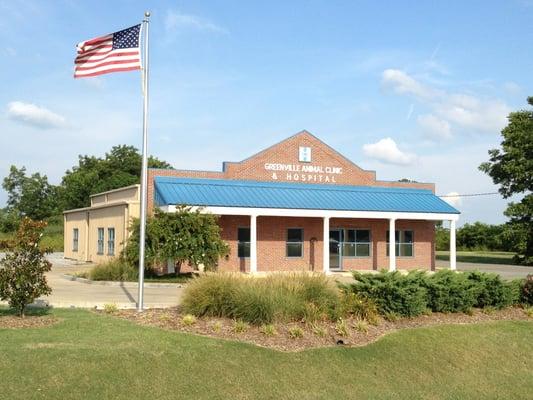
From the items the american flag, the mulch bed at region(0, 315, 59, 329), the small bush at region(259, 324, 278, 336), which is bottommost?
the small bush at region(259, 324, 278, 336)

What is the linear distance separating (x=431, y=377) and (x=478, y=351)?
6.05 ft

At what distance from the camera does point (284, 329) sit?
11.3 meters

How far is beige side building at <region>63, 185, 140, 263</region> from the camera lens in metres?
29.8

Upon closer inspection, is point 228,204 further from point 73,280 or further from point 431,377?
point 431,377

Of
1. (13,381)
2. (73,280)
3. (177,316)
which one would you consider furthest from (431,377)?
(73,280)

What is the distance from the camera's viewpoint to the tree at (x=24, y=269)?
1169 centimetres

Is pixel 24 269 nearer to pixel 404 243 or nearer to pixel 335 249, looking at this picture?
pixel 335 249

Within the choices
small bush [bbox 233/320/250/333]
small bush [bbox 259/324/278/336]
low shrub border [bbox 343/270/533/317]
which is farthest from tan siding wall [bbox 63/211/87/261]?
small bush [bbox 259/324/278/336]

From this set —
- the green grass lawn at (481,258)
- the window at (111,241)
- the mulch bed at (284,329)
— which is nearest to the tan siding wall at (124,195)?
the window at (111,241)

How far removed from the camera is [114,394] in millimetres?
7984

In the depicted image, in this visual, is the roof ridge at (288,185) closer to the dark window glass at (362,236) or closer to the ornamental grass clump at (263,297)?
the dark window glass at (362,236)

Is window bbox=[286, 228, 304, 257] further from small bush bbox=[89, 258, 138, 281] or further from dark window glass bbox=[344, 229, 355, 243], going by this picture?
small bush bbox=[89, 258, 138, 281]

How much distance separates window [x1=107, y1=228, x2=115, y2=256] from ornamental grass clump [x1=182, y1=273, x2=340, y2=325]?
19.7m

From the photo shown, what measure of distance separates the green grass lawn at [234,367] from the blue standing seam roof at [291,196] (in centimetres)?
1552
